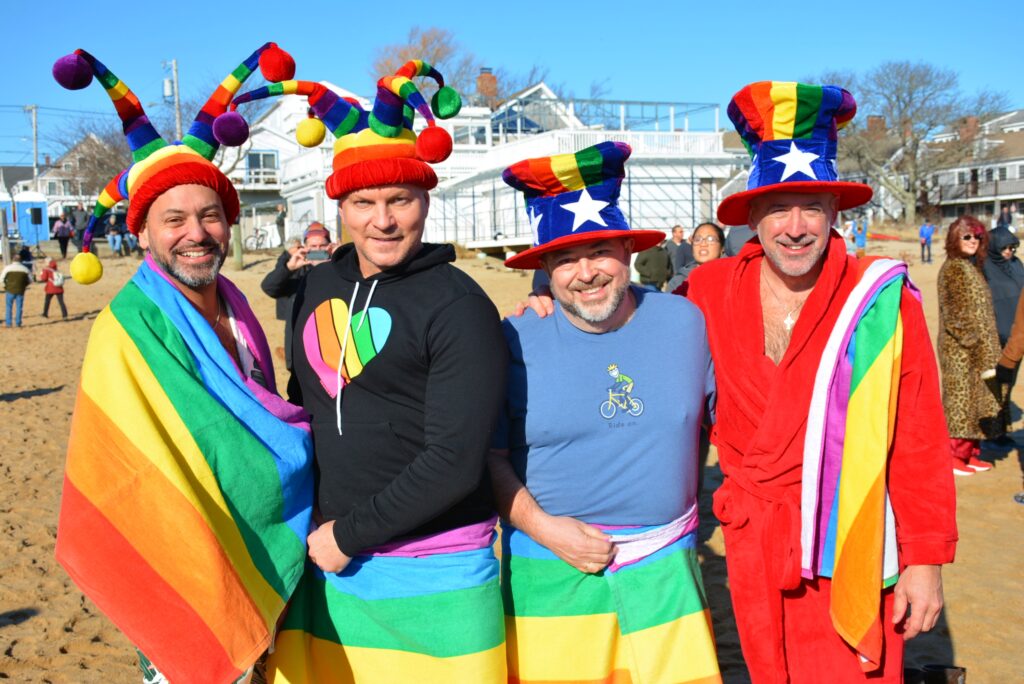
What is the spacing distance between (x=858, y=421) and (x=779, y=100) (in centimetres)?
96

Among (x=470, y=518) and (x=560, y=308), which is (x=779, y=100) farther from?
(x=470, y=518)

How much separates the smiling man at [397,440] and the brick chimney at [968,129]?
180ft

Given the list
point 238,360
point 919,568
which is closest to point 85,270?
point 238,360

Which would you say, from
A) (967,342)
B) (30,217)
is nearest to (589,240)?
(967,342)

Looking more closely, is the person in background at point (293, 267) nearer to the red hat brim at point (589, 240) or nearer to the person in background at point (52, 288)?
the red hat brim at point (589, 240)

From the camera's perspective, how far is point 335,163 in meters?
2.54

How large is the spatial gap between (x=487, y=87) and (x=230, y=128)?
148 feet

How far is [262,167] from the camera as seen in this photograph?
40.5 m

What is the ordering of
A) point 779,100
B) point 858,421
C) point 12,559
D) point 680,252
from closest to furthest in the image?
point 858,421 < point 779,100 < point 12,559 < point 680,252

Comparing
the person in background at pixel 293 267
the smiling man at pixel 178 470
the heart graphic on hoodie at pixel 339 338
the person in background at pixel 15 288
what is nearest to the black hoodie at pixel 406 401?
the heart graphic on hoodie at pixel 339 338

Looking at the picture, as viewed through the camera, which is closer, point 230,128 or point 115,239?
point 230,128

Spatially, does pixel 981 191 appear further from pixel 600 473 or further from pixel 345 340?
pixel 345 340

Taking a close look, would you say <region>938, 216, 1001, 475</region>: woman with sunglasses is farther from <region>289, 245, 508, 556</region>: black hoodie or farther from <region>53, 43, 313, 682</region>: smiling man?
<region>53, 43, 313, 682</region>: smiling man

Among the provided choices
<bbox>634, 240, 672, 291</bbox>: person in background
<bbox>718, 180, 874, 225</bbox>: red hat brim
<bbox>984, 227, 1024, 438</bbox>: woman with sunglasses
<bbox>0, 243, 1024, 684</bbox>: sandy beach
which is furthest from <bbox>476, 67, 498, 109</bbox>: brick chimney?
<bbox>718, 180, 874, 225</bbox>: red hat brim
